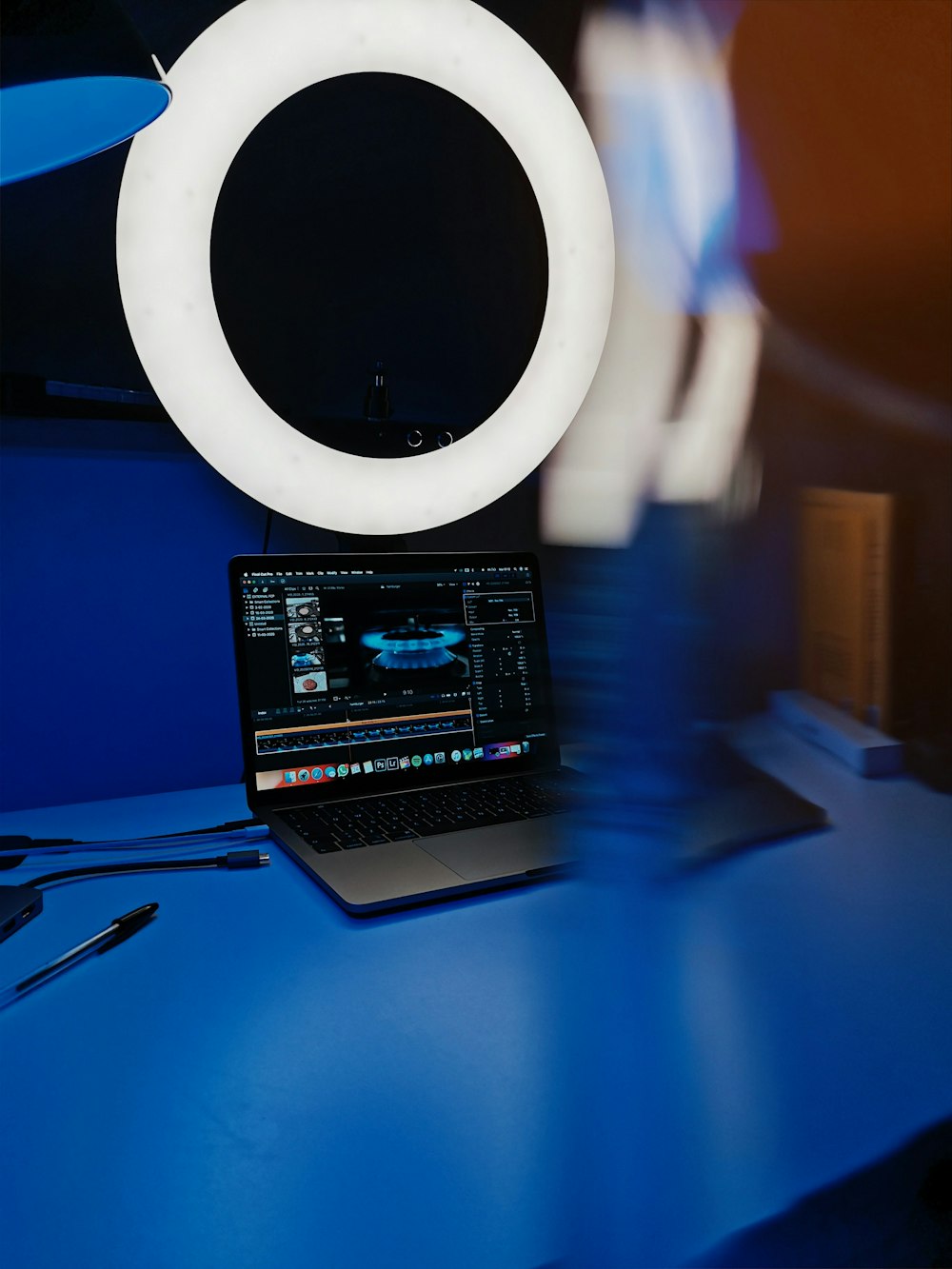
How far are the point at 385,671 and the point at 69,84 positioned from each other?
0.47 metres

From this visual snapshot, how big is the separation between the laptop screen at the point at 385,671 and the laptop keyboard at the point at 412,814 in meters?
0.05

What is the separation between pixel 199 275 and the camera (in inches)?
26.5

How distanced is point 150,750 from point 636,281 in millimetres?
736

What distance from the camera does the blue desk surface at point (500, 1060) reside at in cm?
16

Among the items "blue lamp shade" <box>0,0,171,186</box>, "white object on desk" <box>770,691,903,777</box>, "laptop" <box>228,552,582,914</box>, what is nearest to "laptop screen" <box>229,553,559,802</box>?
"laptop" <box>228,552,582,914</box>

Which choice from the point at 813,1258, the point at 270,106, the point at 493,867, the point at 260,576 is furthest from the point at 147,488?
the point at 813,1258

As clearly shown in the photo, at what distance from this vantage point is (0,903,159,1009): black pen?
1.45 ft

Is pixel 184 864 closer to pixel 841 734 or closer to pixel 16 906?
pixel 16 906

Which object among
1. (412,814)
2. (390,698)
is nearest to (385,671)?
(390,698)

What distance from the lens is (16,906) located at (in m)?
0.52

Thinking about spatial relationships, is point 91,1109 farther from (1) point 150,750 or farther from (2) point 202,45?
(2) point 202,45

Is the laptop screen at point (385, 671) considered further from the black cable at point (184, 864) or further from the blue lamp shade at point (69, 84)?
the blue lamp shade at point (69, 84)

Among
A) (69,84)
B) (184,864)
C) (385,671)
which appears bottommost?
(184,864)

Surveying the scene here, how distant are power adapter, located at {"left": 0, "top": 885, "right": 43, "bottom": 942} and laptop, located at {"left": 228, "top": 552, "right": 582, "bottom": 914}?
164 millimetres
